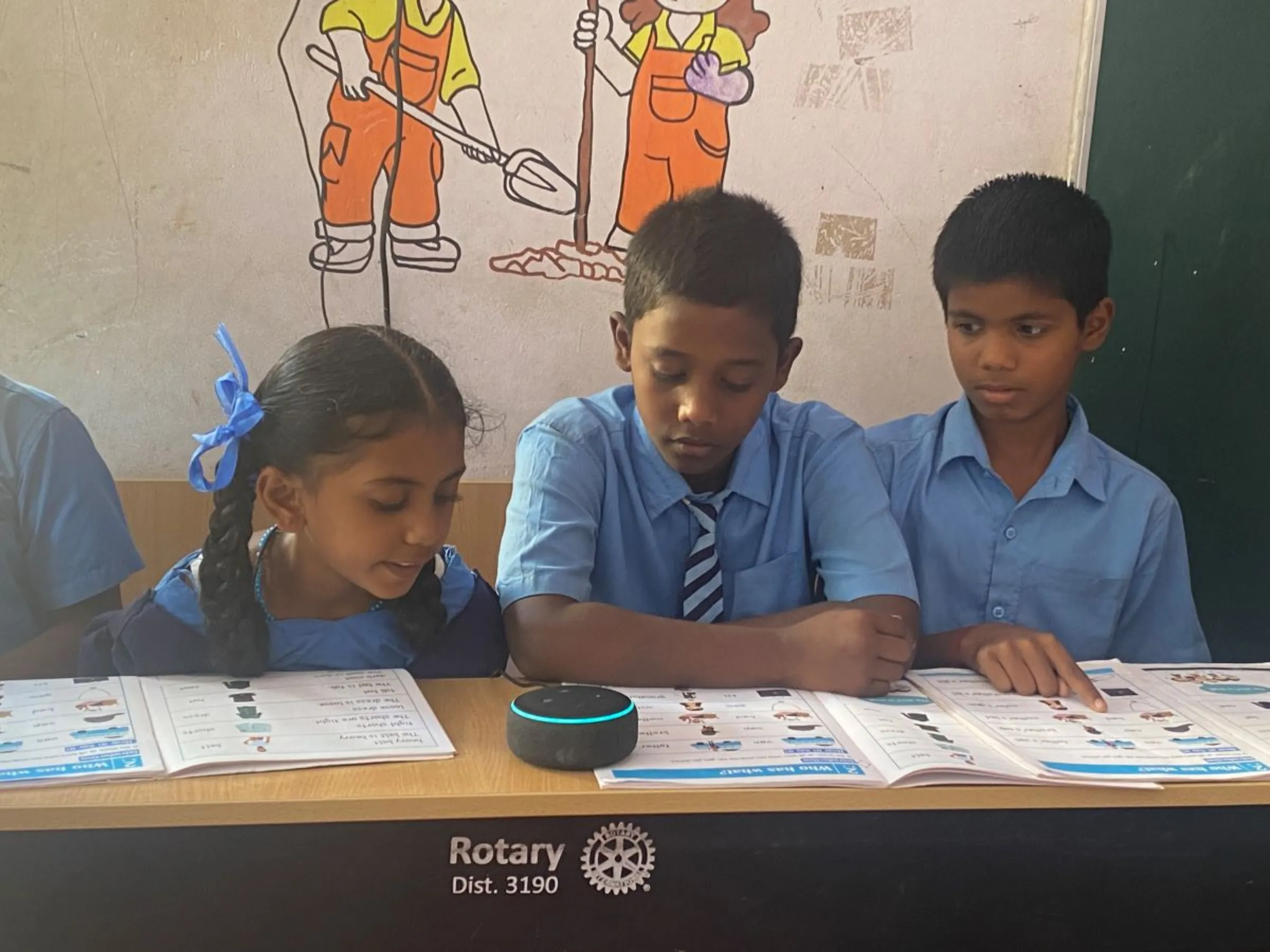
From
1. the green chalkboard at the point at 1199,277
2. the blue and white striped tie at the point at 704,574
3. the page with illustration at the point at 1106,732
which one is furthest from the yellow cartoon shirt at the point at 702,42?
the page with illustration at the point at 1106,732

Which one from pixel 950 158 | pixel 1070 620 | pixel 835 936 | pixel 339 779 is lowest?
pixel 835 936

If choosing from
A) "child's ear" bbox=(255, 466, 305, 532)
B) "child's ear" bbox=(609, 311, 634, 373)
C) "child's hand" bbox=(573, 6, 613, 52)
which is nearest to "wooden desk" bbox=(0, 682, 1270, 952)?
"child's ear" bbox=(255, 466, 305, 532)

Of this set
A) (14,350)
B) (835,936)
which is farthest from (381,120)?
(835,936)

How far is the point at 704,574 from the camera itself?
1.52 meters

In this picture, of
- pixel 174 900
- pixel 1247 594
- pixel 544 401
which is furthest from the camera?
pixel 544 401

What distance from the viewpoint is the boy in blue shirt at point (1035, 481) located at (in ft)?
5.47

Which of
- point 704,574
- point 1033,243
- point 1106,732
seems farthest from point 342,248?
point 1106,732

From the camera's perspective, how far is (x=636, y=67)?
2.15 meters

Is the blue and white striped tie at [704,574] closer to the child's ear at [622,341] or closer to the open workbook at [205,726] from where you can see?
the child's ear at [622,341]

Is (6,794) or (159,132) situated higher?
(159,132)

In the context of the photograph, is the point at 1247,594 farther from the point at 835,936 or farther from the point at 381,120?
the point at 381,120

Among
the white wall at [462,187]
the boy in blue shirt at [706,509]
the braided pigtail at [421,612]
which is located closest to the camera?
the boy in blue shirt at [706,509]

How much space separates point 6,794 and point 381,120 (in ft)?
5.02

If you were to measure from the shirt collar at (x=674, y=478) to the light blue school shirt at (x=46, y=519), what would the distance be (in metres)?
0.73
